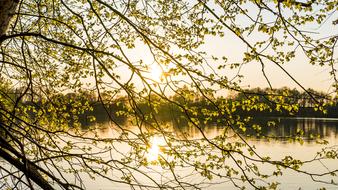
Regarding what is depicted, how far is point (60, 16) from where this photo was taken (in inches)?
288

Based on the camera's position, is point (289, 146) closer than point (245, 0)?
No

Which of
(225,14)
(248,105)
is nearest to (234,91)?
(248,105)

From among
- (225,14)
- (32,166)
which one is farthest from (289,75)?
(32,166)

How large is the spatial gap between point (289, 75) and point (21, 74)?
617 cm

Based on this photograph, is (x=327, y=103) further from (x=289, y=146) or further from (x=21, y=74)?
(x=289, y=146)

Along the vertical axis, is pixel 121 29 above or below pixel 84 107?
above

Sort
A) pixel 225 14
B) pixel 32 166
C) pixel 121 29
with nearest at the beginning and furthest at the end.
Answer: pixel 32 166, pixel 225 14, pixel 121 29

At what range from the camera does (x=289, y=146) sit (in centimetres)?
4916

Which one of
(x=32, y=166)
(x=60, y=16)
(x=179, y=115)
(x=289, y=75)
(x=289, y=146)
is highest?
(x=60, y=16)

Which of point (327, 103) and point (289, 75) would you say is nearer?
point (289, 75)

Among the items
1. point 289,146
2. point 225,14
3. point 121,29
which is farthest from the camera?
point 289,146

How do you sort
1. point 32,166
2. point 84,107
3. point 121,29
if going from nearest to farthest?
1. point 32,166
2. point 84,107
3. point 121,29

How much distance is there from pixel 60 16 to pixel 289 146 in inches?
1795

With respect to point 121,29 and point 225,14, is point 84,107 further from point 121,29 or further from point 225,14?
point 225,14
